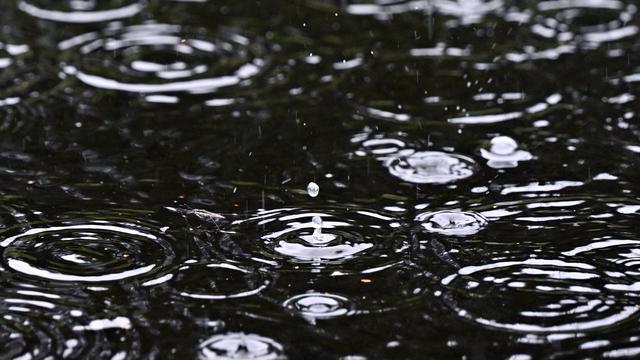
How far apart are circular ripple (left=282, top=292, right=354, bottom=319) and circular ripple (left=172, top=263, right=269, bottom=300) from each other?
138 millimetres

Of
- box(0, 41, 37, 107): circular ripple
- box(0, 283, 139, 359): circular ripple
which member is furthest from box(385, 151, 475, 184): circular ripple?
box(0, 41, 37, 107): circular ripple

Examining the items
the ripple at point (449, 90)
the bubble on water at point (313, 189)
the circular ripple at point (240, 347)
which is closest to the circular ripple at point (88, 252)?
the circular ripple at point (240, 347)

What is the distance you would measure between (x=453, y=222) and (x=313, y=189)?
1.79ft

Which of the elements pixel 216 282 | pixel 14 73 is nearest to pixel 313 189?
pixel 216 282

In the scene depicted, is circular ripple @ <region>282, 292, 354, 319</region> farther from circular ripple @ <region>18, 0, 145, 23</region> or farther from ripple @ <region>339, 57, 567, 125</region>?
circular ripple @ <region>18, 0, 145, 23</region>

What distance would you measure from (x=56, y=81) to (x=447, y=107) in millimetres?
1768

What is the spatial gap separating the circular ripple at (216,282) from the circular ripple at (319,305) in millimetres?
138

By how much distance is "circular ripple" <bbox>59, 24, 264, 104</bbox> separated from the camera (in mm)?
4816

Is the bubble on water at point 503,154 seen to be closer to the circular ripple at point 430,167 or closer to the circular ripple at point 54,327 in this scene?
the circular ripple at point 430,167

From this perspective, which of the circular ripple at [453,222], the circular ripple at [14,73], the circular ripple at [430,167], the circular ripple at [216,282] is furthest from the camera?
the circular ripple at [14,73]

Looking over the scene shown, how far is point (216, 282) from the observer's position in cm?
335

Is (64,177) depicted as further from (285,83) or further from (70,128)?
(285,83)

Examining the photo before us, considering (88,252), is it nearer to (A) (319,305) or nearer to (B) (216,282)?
(B) (216,282)

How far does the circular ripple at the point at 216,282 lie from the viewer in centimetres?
328
